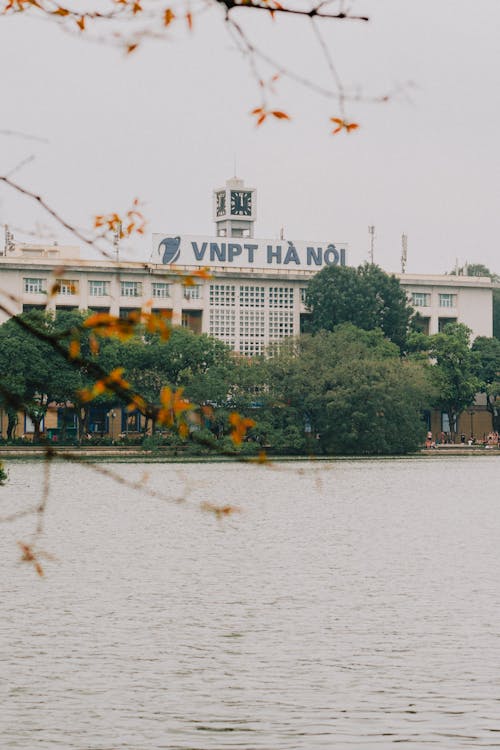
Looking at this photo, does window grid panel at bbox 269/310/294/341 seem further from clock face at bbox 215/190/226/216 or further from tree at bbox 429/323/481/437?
tree at bbox 429/323/481/437

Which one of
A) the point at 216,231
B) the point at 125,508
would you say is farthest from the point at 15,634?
the point at 216,231

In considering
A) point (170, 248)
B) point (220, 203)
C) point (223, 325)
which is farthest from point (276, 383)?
point (220, 203)

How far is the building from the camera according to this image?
328ft

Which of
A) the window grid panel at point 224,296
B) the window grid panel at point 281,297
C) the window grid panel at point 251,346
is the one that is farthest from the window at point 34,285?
the window grid panel at point 281,297

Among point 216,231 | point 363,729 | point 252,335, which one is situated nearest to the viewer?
point 363,729

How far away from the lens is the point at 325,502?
5494 cm

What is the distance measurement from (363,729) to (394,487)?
46.7m

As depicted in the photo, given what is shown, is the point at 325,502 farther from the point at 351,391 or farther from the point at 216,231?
the point at 216,231

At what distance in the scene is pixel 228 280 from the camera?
343 ft

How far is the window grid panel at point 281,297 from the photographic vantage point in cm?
10556

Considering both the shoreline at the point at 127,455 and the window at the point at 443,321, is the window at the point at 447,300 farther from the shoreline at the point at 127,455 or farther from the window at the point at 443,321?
the shoreline at the point at 127,455

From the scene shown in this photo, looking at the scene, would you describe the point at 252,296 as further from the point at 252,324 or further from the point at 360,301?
the point at 360,301

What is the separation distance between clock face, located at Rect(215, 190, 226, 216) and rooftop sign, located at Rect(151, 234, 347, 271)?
5823 mm

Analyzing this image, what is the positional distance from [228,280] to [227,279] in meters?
0.12
